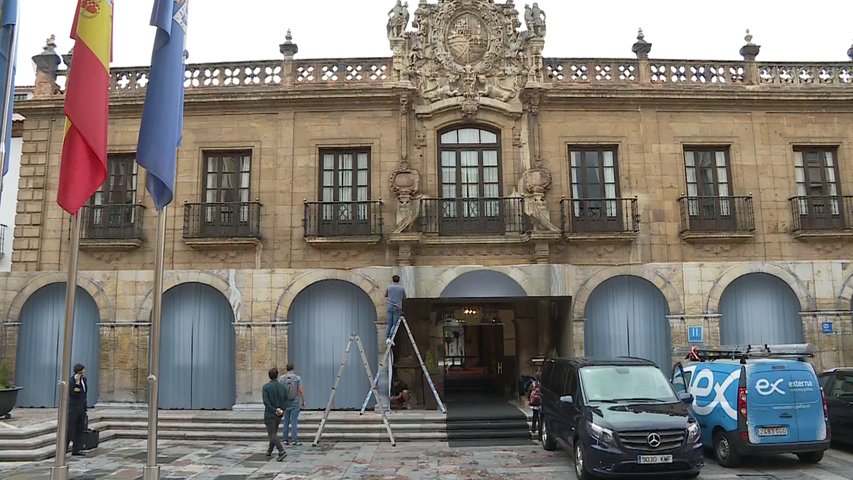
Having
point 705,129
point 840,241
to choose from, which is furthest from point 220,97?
point 840,241

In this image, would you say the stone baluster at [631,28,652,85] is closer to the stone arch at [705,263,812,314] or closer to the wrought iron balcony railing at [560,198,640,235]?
the wrought iron balcony railing at [560,198,640,235]

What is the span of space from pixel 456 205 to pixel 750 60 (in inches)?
356

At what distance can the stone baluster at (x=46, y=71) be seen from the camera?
1758 centimetres

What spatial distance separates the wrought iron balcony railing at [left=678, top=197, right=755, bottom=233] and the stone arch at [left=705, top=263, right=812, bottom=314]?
3.25ft

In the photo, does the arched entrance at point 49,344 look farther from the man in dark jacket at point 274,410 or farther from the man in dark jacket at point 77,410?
the man in dark jacket at point 274,410

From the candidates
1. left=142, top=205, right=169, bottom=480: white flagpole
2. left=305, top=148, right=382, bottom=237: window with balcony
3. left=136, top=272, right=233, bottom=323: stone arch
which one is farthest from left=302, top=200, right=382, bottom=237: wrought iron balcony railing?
left=142, top=205, right=169, bottom=480: white flagpole

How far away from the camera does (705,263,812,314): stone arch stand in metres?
16.6

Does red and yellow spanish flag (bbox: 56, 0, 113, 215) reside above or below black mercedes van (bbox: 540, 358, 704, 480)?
above

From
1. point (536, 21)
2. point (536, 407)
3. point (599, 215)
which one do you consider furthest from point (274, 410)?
point (536, 21)

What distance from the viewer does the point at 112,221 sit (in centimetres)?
1706

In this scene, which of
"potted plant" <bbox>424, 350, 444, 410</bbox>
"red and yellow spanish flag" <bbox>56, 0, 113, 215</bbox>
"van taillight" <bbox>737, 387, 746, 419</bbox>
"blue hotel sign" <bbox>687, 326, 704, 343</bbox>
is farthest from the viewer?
"blue hotel sign" <bbox>687, 326, 704, 343</bbox>

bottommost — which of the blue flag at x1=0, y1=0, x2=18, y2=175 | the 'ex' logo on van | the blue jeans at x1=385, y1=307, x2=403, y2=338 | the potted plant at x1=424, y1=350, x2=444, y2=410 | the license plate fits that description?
the license plate

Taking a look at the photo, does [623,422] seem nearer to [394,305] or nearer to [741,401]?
[741,401]

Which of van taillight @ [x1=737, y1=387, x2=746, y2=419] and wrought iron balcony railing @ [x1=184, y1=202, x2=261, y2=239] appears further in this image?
wrought iron balcony railing @ [x1=184, y1=202, x2=261, y2=239]
